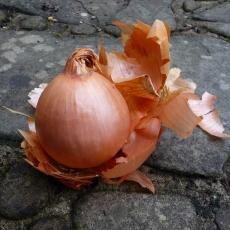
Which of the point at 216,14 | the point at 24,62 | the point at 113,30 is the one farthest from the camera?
the point at 216,14

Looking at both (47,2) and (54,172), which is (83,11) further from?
(54,172)

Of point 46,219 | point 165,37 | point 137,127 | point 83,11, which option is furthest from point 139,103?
point 83,11

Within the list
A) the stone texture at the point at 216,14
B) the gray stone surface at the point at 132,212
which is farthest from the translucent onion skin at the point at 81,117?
the stone texture at the point at 216,14

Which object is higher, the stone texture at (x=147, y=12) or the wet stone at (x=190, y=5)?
the wet stone at (x=190, y=5)

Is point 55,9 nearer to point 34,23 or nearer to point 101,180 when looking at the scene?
point 34,23

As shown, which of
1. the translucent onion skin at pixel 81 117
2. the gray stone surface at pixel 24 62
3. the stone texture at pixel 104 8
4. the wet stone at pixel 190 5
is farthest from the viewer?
the wet stone at pixel 190 5

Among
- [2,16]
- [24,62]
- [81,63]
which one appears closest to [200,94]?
[81,63]

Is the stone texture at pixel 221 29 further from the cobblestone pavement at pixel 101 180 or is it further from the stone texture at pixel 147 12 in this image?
the stone texture at pixel 147 12
